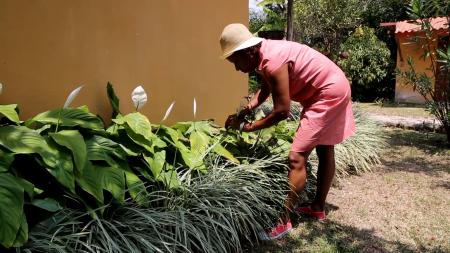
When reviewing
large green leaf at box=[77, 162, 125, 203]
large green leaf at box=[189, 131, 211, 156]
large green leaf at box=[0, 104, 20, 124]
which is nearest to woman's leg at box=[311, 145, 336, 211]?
large green leaf at box=[189, 131, 211, 156]

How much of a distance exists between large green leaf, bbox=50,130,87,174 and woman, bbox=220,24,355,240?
1.23 meters

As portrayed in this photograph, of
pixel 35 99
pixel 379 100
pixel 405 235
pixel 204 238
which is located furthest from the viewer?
pixel 379 100

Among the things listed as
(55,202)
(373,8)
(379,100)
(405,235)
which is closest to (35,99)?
(55,202)

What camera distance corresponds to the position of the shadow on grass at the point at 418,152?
19.6 ft

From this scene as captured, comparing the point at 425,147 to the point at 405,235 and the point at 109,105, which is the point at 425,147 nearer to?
the point at 405,235

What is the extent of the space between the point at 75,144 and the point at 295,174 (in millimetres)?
1717

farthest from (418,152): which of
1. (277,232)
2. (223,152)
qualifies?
(223,152)

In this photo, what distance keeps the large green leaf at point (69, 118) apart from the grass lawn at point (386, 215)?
1480 mm

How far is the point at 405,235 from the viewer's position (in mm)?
3633

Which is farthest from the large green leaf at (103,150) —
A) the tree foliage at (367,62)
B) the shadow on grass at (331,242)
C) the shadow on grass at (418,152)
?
the tree foliage at (367,62)

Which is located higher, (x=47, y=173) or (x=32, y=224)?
(x=47, y=173)

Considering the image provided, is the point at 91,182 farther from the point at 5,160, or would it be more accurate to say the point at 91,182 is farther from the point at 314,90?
the point at 314,90

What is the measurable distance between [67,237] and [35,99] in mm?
1241

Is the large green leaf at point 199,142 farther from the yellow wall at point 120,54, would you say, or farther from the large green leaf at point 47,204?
the large green leaf at point 47,204
